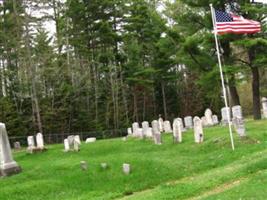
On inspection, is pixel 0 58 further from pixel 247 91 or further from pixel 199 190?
pixel 199 190

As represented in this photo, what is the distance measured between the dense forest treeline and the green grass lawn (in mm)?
15707

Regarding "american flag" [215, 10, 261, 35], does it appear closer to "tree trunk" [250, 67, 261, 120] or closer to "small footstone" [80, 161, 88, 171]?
"small footstone" [80, 161, 88, 171]

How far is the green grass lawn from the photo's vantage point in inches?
431

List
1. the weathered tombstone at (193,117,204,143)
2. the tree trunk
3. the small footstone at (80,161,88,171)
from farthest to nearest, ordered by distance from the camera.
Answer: the tree trunk < the weathered tombstone at (193,117,204,143) < the small footstone at (80,161,88,171)

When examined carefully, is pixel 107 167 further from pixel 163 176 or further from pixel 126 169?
pixel 163 176

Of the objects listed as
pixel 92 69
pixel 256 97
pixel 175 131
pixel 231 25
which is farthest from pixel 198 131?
pixel 92 69

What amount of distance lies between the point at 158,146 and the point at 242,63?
12.7 m

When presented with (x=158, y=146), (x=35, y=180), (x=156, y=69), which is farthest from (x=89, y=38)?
(x=35, y=180)

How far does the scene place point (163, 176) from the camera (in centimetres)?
1416

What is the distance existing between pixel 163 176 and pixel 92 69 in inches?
1186

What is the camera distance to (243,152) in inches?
599

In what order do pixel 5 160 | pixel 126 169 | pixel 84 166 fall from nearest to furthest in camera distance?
pixel 126 169 → pixel 84 166 → pixel 5 160

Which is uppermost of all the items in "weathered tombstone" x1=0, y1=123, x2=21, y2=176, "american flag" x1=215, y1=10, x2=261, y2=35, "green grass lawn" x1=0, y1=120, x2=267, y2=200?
"american flag" x1=215, y1=10, x2=261, y2=35

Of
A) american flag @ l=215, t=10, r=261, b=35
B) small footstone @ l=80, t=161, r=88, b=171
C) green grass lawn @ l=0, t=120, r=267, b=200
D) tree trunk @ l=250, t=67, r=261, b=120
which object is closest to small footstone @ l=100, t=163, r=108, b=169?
green grass lawn @ l=0, t=120, r=267, b=200
